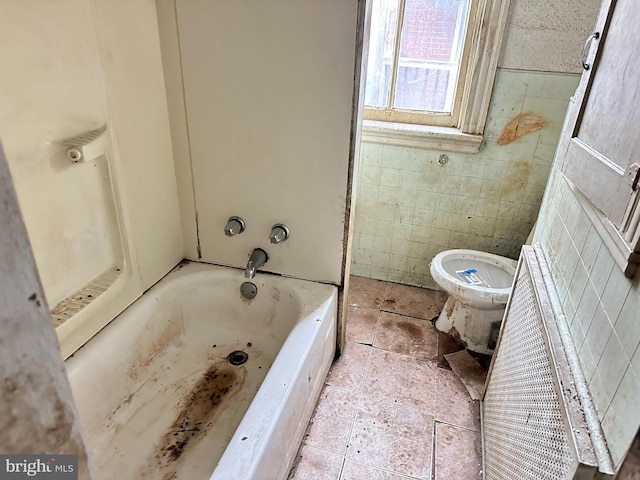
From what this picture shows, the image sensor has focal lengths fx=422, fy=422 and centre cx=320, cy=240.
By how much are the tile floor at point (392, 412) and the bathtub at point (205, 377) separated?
0.11 m

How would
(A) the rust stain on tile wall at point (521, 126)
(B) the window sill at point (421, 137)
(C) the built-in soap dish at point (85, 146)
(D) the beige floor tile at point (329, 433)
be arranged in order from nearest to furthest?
(C) the built-in soap dish at point (85, 146)
(D) the beige floor tile at point (329, 433)
(A) the rust stain on tile wall at point (521, 126)
(B) the window sill at point (421, 137)

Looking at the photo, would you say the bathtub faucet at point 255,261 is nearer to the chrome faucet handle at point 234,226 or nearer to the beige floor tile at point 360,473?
the chrome faucet handle at point 234,226

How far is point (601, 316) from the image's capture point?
0.91 meters

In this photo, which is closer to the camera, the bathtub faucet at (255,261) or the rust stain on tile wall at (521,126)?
the bathtub faucet at (255,261)

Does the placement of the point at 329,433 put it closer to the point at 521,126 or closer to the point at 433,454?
the point at 433,454

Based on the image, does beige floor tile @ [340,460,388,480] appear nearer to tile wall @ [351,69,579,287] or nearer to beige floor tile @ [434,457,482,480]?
beige floor tile @ [434,457,482,480]

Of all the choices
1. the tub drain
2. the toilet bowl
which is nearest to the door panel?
the toilet bowl

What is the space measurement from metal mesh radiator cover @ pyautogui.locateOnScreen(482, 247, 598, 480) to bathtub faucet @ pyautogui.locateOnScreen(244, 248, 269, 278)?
1039mm

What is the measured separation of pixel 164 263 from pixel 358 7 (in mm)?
1318

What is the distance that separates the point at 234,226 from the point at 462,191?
1283mm

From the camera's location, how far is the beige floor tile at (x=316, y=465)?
1516 millimetres

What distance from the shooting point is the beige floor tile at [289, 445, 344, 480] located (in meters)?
1.52

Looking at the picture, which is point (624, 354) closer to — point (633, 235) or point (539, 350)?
point (633, 235)

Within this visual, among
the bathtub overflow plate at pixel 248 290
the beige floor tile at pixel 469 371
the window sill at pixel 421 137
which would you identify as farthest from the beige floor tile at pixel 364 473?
the window sill at pixel 421 137
